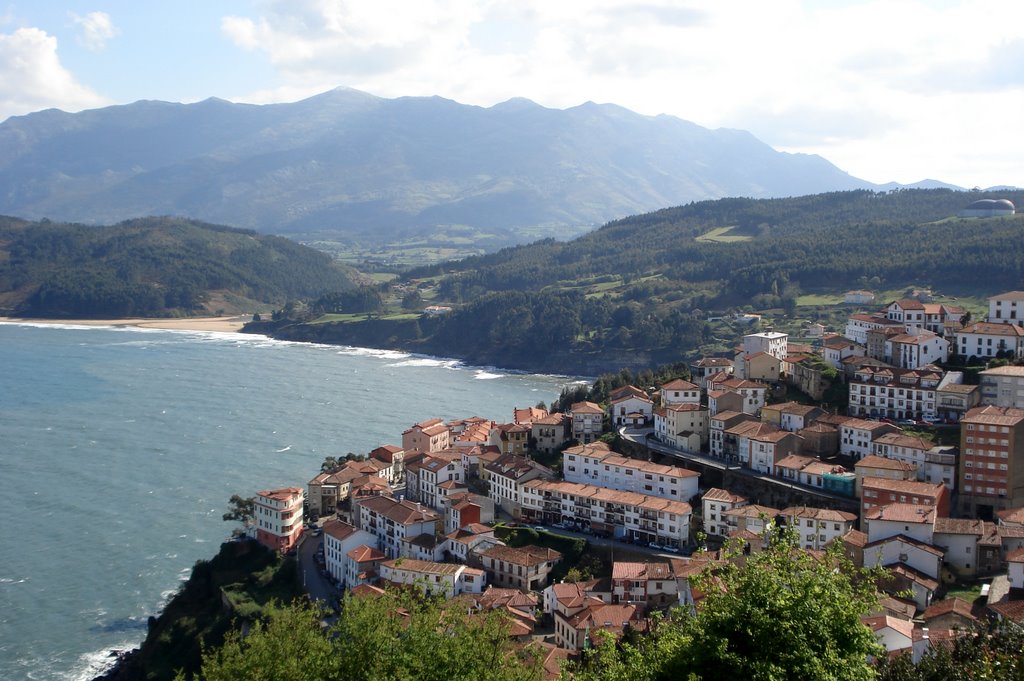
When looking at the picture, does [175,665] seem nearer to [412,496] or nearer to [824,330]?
[412,496]

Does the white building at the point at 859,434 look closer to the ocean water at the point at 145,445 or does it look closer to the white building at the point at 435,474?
the white building at the point at 435,474

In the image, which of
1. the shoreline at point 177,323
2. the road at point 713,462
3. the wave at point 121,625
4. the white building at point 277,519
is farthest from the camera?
the shoreline at point 177,323

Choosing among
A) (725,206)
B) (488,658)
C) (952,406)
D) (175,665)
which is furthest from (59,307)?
(488,658)

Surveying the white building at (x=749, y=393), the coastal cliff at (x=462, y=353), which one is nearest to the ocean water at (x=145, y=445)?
the coastal cliff at (x=462, y=353)

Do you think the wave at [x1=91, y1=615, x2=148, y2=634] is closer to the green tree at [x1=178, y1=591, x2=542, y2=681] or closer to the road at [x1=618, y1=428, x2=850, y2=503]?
the green tree at [x1=178, y1=591, x2=542, y2=681]

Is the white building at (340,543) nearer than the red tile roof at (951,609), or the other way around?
the red tile roof at (951,609)

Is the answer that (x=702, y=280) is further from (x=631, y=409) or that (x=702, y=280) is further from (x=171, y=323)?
(x=171, y=323)
